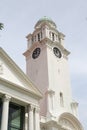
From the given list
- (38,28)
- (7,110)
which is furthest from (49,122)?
(38,28)

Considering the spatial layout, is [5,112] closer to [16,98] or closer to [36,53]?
[16,98]

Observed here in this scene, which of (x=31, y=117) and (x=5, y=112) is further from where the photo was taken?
(x=31, y=117)

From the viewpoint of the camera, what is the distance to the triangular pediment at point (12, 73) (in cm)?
3098

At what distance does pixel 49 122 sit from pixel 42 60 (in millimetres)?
12329

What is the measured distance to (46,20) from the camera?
173 feet

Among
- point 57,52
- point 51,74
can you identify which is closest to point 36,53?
point 57,52

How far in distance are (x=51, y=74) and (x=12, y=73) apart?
14.9 meters

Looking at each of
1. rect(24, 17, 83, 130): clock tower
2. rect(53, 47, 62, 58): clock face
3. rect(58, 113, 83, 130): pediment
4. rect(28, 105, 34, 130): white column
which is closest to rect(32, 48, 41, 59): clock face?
rect(24, 17, 83, 130): clock tower

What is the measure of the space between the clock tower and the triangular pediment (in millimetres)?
8674

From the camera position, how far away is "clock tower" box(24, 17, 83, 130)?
41.9m

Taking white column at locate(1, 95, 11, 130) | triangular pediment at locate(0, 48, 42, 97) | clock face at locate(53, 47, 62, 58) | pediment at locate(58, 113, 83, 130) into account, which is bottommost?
white column at locate(1, 95, 11, 130)

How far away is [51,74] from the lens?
46.0m

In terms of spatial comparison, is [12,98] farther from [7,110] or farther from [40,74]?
[40,74]

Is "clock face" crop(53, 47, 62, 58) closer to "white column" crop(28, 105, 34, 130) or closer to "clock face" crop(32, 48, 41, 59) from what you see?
"clock face" crop(32, 48, 41, 59)
